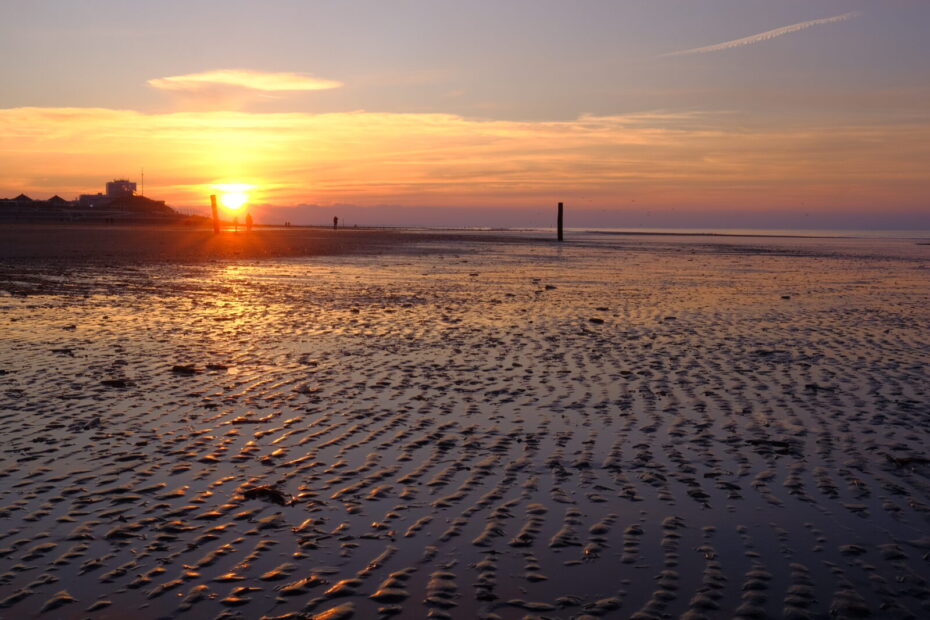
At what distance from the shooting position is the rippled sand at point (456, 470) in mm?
5129

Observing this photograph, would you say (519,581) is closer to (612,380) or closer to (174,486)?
(174,486)

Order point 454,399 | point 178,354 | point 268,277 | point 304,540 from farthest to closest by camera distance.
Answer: point 268,277 < point 178,354 < point 454,399 < point 304,540

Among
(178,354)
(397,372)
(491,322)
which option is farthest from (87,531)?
(491,322)

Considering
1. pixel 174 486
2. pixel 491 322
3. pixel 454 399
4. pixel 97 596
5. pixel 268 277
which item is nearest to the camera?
pixel 97 596

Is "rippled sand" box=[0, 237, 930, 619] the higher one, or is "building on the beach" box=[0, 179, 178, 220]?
"building on the beach" box=[0, 179, 178, 220]

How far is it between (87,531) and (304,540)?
64.3 inches

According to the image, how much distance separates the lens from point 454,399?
10.5m

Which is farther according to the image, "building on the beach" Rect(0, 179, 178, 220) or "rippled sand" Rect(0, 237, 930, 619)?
"building on the beach" Rect(0, 179, 178, 220)

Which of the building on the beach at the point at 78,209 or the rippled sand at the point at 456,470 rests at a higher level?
the building on the beach at the point at 78,209

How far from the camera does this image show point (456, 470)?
7.53 meters

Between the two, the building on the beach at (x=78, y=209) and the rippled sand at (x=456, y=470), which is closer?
the rippled sand at (x=456, y=470)

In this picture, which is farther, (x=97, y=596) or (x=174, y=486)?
(x=174, y=486)

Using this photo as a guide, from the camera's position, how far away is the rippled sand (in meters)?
5.13

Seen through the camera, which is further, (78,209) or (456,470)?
(78,209)
